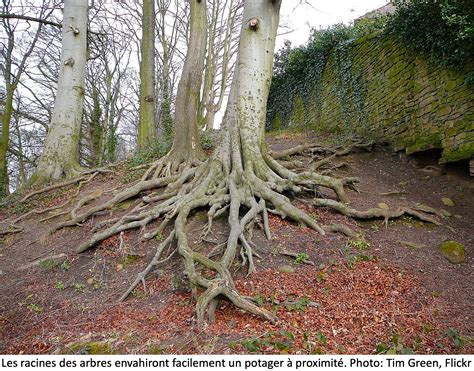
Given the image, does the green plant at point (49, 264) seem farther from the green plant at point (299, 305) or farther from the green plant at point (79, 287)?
the green plant at point (299, 305)

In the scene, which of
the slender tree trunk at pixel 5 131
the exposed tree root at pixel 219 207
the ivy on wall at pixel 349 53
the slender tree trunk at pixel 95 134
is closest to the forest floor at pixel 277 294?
the exposed tree root at pixel 219 207

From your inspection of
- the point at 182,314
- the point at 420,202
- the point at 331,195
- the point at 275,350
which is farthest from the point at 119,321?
the point at 420,202

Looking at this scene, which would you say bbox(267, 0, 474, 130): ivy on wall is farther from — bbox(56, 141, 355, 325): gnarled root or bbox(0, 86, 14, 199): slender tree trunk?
bbox(0, 86, 14, 199): slender tree trunk

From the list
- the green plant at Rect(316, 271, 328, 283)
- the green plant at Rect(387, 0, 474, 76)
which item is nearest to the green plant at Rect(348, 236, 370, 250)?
the green plant at Rect(316, 271, 328, 283)

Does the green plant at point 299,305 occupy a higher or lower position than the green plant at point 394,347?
higher

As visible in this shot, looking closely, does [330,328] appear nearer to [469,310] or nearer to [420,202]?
[469,310]

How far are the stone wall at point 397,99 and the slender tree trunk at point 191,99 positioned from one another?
465cm

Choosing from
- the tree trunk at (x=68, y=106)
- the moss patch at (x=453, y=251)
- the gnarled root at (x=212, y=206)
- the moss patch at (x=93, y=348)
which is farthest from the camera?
the tree trunk at (x=68, y=106)

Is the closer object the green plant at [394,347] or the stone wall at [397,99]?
the green plant at [394,347]

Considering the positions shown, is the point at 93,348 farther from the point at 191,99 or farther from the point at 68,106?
the point at 68,106

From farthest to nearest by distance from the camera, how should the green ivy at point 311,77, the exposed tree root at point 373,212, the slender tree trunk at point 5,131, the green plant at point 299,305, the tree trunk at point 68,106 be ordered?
the slender tree trunk at point 5,131
the green ivy at point 311,77
the tree trunk at point 68,106
the exposed tree root at point 373,212
the green plant at point 299,305

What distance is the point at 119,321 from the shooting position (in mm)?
3025

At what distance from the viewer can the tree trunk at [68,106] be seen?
7.72 meters

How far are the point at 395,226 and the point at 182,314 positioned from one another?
11.1ft
